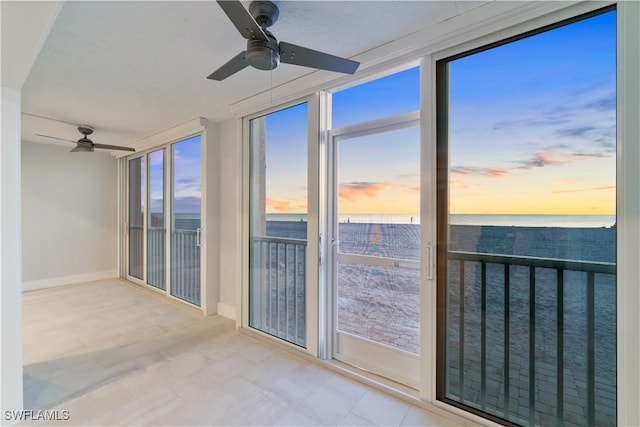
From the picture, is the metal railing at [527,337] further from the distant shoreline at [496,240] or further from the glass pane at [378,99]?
the glass pane at [378,99]

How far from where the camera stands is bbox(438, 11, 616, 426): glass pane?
59.1 inches

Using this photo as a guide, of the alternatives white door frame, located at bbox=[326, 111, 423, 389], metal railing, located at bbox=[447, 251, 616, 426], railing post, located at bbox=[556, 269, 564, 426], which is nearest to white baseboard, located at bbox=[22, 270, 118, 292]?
white door frame, located at bbox=[326, 111, 423, 389]

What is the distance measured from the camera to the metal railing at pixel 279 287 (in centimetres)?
279

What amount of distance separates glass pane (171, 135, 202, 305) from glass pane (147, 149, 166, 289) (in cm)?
41

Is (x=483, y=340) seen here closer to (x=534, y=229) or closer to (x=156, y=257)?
(x=534, y=229)

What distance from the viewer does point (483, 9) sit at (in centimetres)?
163

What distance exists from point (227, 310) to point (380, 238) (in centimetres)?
235

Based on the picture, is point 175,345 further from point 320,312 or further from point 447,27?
point 447,27

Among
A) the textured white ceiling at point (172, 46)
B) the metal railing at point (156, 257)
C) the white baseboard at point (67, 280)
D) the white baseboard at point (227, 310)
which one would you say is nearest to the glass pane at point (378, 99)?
the textured white ceiling at point (172, 46)

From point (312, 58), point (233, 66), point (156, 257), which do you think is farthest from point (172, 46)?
point (156, 257)

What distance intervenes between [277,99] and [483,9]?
5.87 ft

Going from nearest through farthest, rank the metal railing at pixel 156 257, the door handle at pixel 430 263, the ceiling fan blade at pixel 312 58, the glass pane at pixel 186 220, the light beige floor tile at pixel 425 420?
1. the ceiling fan blade at pixel 312 58
2. the light beige floor tile at pixel 425 420
3. the door handle at pixel 430 263
4. the glass pane at pixel 186 220
5. the metal railing at pixel 156 257

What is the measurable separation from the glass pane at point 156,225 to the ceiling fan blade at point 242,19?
3.79 meters

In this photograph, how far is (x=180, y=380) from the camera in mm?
2230
